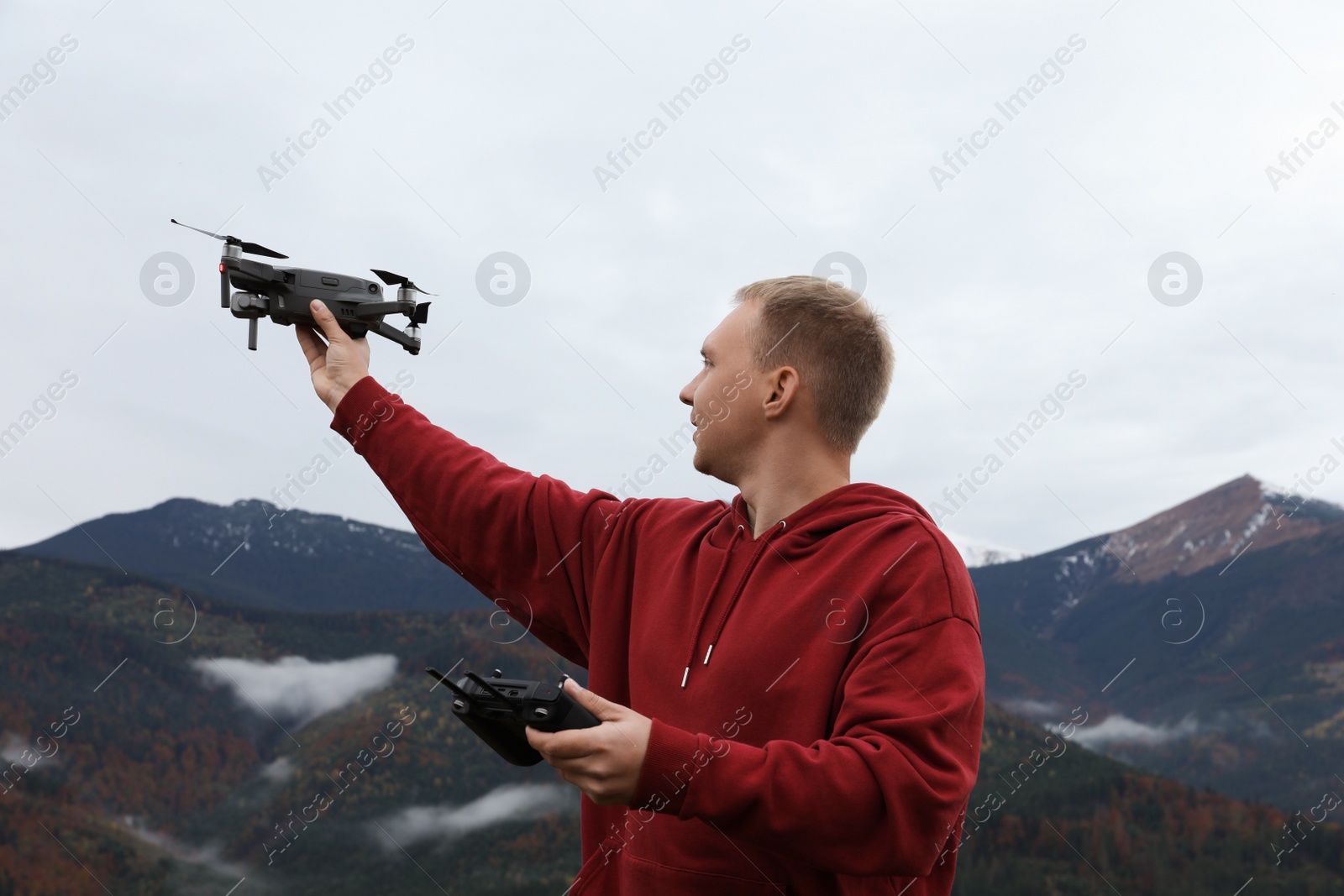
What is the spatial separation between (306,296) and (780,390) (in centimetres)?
154

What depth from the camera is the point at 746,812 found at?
2059mm

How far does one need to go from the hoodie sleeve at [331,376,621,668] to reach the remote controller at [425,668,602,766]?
1016 mm

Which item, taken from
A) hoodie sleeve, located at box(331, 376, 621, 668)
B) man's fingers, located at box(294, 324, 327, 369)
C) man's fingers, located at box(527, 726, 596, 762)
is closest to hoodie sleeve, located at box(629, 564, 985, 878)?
man's fingers, located at box(527, 726, 596, 762)

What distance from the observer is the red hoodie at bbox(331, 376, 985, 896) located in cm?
206

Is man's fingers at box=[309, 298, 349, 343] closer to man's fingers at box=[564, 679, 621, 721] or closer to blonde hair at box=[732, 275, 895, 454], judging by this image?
blonde hair at box=[732, 275, 895, 454]

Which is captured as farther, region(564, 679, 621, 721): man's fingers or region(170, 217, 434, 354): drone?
region(170, 217, 434, 354): drone

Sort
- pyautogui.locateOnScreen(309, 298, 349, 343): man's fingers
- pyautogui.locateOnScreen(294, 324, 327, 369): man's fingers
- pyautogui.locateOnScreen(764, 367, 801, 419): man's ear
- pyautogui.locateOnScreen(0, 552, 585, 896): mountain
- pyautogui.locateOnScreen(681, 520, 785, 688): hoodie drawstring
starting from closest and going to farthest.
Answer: pyautogui.locateOnScreen(681, 520, 785, 688): hoodie drawstring, pyautogui.locateOnScreen(764, 367, 801, 419): man's ear, pyautogui.locateOnScreen(309, 298, 349, 343): man's fingers, pyautogui.locateOnScreen(294, 324, 327, 369): man's fingers, pyautogui.locateOnScreen(0, 552, 585, 896): mountain

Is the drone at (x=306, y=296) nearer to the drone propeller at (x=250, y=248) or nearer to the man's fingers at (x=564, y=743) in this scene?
the drone propeller at (x=250, y=248)

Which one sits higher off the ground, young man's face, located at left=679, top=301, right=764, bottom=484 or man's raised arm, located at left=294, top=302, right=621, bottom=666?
young man's face, located at left=679, top=301, right=764, bottom=484

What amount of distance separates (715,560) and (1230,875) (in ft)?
107

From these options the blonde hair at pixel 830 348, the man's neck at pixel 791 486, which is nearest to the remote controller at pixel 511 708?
the man's neck at pixel 791 486

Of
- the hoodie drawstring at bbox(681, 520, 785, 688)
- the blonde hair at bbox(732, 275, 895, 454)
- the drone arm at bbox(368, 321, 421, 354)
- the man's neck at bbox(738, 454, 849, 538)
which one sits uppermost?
the blonde hair at bbox(732, 275, 895, 454)

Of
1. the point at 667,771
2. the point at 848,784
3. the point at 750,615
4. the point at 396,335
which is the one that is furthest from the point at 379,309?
the point at 848,784

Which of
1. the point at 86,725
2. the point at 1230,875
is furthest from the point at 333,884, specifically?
the point at 1230,875
